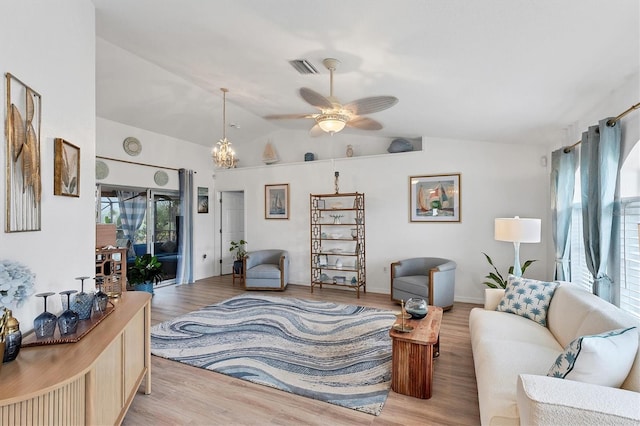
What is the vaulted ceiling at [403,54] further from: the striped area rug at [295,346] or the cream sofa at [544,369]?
the striped area rug at [295,346]

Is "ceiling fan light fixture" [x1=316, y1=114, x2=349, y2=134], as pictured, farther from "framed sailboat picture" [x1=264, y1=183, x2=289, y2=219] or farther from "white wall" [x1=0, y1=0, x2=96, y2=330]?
"framed sailboat picture" [x1=264, y1=183, x2=289, y2=219]

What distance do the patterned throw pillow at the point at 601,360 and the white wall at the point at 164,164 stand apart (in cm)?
622

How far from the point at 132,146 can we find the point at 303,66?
4045 mm

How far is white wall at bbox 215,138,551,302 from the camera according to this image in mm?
4793

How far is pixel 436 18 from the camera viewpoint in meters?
1.95

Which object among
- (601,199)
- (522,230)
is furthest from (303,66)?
(522,230)

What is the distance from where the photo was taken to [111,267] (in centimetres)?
447

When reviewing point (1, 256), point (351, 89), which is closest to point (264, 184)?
point (351, 89)

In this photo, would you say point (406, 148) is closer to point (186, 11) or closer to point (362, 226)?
point (362, 226)

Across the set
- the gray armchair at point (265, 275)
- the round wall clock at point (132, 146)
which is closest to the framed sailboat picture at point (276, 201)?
the gray armchair at point (265, 275)

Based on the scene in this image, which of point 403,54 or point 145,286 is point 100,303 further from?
point 145,286

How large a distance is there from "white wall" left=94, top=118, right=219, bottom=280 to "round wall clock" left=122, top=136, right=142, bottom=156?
6cm

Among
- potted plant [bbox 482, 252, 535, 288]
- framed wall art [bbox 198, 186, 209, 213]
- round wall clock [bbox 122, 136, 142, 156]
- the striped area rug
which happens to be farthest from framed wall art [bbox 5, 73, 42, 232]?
framed wall art [bbox 198, 186, 209, 213]

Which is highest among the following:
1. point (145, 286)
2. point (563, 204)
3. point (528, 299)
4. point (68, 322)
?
point (563, 204)
